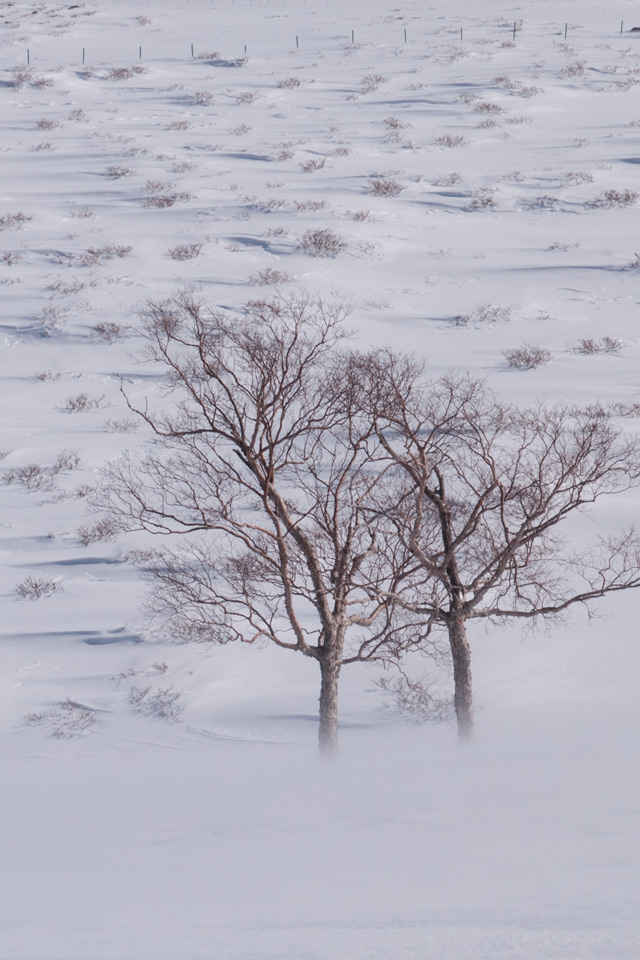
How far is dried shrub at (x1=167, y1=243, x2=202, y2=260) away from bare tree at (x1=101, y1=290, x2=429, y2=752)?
3090 millimetres

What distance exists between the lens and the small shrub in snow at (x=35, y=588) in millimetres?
13133

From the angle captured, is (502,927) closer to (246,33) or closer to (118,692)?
(118,692)

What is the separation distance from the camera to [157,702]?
11.0 m

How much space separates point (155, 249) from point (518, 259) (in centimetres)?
1046

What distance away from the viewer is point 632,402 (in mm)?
17125

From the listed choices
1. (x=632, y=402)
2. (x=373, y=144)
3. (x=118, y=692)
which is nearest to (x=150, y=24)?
(x=373, y=144)

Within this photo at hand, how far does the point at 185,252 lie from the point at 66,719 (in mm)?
16533

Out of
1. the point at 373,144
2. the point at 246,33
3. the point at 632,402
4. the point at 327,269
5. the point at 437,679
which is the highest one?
the point at 246,33

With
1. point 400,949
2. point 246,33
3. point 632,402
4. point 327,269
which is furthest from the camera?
point 246,33

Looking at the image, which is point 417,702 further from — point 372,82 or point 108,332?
point 372,82

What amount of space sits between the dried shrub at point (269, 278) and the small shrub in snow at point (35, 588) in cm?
1160

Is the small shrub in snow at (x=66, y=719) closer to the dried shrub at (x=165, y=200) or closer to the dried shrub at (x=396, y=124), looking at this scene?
the dried shrub at (x=165, y=200)

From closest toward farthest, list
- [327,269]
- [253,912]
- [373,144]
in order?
[253,912] < [327,269] < [373,144]

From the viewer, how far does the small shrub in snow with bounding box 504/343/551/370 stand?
18.6m
